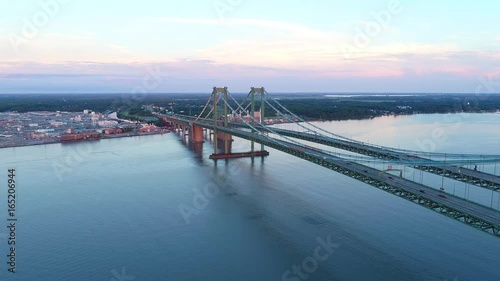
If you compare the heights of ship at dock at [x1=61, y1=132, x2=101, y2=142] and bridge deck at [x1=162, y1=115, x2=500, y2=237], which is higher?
bridge deck at [x1=162, y1=115, x2=500, y2=237]

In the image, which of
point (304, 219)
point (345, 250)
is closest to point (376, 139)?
point (304, 219)

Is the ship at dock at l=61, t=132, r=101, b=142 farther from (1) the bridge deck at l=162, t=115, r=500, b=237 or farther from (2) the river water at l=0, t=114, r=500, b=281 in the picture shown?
(1) the bridge deck at l=162, t=115, r=500, b=237

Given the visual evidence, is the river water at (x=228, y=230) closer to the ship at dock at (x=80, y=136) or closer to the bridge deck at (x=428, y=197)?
the bridge deck at (x=428, y=197)

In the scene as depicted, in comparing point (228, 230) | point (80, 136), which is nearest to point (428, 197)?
point (228, 230)

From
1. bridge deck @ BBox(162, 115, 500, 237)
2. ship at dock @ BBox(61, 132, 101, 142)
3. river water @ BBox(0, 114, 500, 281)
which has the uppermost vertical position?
bridge deck @ BBox(162, 115, 500, 237)

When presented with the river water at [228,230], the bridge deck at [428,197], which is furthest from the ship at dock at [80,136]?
the bridge deck at [428,197]

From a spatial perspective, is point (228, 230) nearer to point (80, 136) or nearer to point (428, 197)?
point (428, 197)

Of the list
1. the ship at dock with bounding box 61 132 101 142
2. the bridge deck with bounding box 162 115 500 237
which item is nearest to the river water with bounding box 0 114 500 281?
the bridge deck with bounding box 162 115 500 237

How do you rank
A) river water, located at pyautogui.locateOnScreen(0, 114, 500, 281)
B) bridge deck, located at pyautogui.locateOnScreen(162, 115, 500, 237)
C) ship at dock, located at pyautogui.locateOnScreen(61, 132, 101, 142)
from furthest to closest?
ship at dock, located at pyautogui.locateOnScreen(61, 132, 101, 142) < river water, located at pyautogui.locateOnScreen(0, 114, 500, 281) < bridge deck, located at pyautogui.locateOnScreen(162, 115, 500, 237)

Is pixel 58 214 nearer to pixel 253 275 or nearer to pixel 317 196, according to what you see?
pixel 253 275
